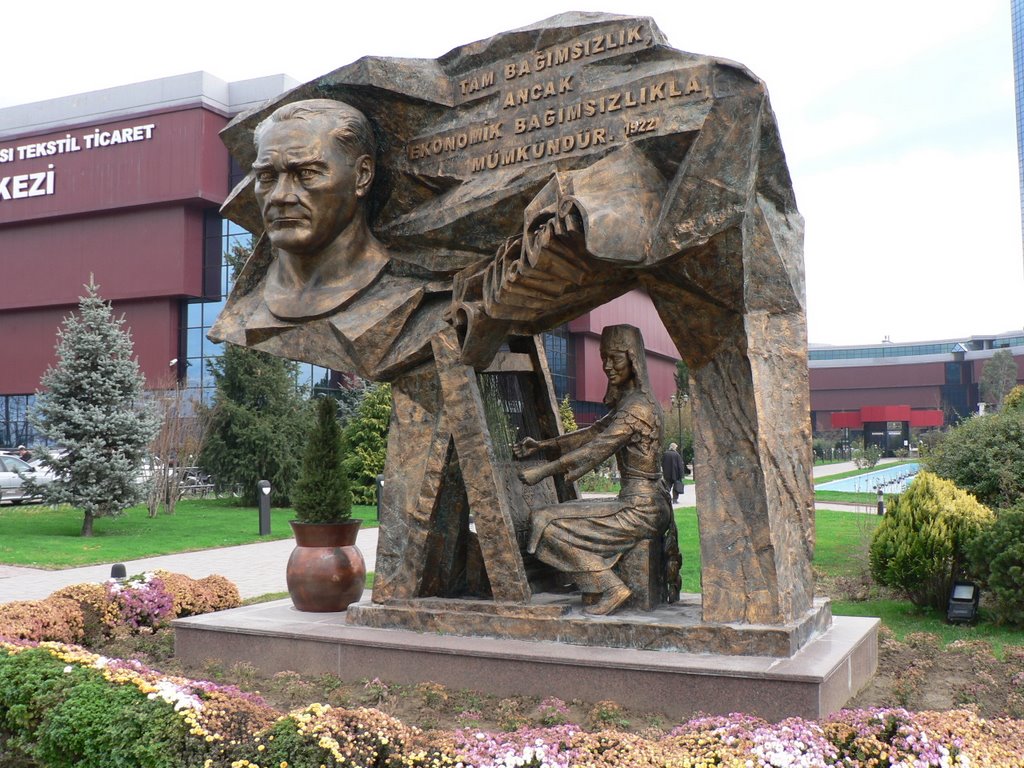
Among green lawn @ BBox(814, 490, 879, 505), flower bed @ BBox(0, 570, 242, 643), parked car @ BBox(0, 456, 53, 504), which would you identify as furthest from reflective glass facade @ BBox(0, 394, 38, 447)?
flower bed @ BBox(0, 570, 242, 643)

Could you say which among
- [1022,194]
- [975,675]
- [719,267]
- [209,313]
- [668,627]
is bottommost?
[975,675]

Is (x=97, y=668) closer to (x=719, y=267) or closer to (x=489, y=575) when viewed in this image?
(x=489, y=575)

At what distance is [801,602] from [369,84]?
4175mm

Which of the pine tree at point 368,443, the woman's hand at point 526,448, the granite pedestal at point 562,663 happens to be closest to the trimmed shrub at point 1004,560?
the granite pedestal at point 562,663

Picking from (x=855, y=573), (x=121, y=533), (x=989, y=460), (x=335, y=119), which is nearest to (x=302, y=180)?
(x=335, y=119)

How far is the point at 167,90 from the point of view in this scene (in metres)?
31.1

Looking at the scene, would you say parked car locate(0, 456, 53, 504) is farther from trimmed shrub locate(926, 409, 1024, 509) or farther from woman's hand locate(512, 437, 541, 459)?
trimmed shrub locate(926, 409, 1024, 509)

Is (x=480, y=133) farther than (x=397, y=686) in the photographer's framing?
Yes

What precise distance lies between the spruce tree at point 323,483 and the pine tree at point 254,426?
1694cm

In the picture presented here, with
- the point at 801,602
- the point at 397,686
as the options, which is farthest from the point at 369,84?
the point at 801,602

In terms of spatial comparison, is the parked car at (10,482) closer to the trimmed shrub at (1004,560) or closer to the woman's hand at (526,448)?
the woman's hand at (526,448)

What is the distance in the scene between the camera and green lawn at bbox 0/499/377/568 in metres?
14.0

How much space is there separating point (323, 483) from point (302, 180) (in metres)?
2.23

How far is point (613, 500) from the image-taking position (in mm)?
5875
